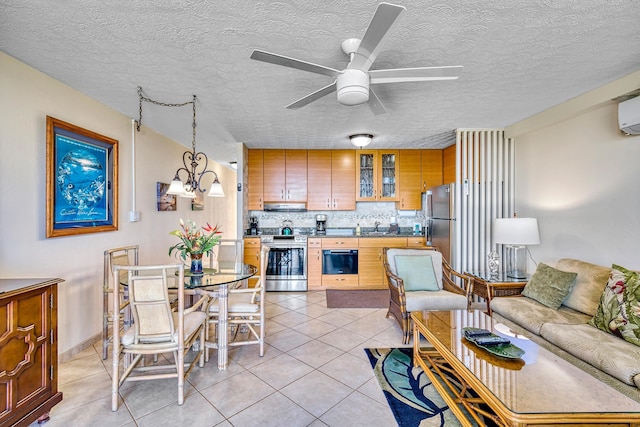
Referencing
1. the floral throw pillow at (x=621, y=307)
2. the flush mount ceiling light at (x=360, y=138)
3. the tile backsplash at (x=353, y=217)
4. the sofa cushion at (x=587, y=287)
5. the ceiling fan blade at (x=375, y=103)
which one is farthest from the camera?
the tile backsplash at (x=353, y=217)

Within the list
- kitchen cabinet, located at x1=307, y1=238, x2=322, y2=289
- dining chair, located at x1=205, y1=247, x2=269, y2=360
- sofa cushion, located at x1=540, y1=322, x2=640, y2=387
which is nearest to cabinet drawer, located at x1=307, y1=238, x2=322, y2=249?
kitchen cabinet, located at x1=307, y1=238, x2=322, y2=289

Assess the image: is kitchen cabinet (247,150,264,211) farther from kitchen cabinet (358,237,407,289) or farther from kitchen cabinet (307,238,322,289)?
kitchen cabinet (358,237,407,289)

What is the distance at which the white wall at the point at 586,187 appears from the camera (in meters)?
2.60

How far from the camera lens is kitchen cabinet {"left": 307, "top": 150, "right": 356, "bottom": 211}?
5227mm

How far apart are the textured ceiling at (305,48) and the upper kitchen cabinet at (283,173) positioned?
1.97m

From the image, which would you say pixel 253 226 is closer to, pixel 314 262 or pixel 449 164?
pixel 314 262

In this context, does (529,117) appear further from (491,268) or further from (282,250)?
(282,250)

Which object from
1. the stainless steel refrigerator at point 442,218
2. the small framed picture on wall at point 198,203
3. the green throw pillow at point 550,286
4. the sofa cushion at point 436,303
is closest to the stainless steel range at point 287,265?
the small framed picture on wall at point 198,203

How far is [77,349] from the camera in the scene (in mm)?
2662

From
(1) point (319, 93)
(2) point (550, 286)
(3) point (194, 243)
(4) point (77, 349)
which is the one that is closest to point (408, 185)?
(2) point (550, 286)

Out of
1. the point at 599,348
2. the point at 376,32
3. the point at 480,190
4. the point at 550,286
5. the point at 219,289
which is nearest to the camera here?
the point at 376,32

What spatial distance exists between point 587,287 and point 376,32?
2.81 m

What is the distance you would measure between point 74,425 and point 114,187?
2.15m

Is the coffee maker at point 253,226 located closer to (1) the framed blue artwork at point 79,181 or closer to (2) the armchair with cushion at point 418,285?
(1) the framed blue artwork at point 79,181
